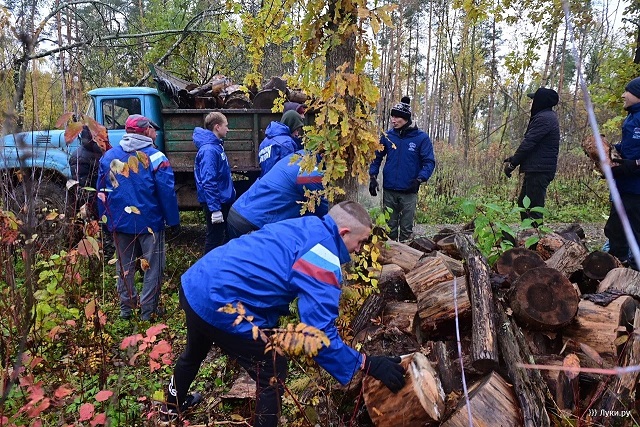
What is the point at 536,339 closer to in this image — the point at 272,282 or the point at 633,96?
the point at 272,282

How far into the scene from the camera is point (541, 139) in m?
5.42

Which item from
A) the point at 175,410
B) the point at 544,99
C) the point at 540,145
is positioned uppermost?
the point at 544,99

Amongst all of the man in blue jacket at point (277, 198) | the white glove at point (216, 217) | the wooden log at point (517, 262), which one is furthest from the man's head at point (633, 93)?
the white glove at point (216, 217)

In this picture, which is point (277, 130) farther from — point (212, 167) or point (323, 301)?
point (323, 301)

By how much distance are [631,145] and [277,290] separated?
14.2ft

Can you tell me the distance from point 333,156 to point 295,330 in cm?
167

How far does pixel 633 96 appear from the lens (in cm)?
437

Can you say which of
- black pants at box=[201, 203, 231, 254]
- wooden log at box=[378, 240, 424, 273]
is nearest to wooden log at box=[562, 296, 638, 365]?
wooden log at box=[378, 240, 424, 273]

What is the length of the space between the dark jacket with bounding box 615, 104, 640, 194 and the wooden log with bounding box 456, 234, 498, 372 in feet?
8.16

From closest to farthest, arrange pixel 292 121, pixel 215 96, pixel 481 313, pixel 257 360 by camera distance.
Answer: pixel 257 360
pixel 481 313
pixel 292 121
pixel 215 96

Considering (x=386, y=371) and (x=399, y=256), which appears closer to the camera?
(x=386, y=371)

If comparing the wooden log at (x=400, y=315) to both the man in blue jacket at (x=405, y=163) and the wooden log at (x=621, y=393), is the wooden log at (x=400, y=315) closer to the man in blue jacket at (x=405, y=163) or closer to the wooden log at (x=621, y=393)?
the wooden log at (x=621, y=393)

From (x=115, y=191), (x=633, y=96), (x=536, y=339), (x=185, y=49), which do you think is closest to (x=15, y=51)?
(x=115, y=191)

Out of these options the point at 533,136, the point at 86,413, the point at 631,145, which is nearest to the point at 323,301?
the point at 86,413
